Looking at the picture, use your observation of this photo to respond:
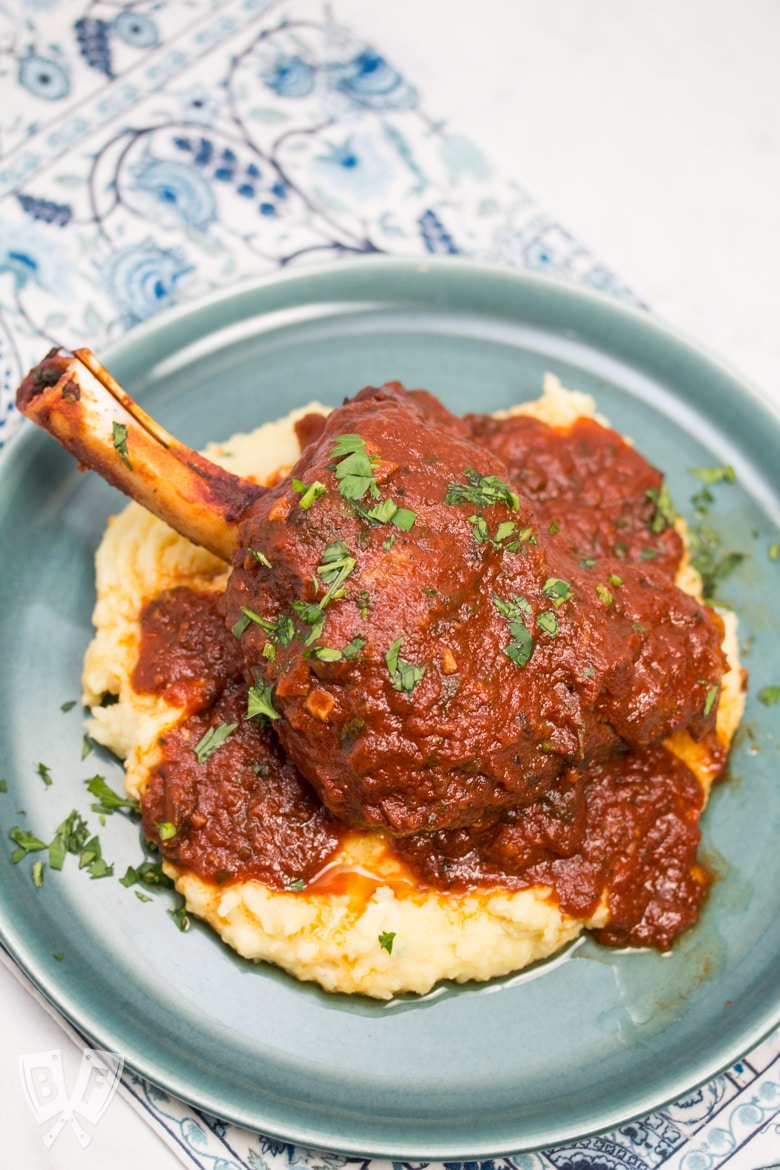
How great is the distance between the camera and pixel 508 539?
5.21 meters

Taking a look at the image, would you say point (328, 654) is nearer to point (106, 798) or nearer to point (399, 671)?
point (399, 671)

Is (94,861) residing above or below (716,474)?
above

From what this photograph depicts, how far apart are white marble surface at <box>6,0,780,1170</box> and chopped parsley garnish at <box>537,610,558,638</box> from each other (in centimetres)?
377

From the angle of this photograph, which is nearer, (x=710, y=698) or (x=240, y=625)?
(x=240, y=625)

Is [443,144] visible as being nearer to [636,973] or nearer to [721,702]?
[721,702]

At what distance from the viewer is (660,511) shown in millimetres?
6543

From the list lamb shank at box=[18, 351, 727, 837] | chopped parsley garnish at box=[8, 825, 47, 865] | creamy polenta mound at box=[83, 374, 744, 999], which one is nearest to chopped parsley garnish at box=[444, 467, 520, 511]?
lamb shank at box=[18, 351, 727, 837]

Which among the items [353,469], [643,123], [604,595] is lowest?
[604,595]

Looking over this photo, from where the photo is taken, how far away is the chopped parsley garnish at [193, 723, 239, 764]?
568cm

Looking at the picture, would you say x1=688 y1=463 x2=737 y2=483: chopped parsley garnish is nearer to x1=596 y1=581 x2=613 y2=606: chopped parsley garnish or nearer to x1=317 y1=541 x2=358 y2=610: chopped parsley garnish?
x1=596 y1=581 x2=613 y2=606: chopped parsley garnish

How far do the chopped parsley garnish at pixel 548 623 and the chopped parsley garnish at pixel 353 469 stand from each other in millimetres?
954

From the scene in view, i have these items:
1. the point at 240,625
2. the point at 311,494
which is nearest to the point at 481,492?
the point at 311,494

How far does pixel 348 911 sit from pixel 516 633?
164 cm

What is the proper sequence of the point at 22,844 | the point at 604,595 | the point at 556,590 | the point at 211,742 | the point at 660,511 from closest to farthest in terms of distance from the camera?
the point at 556,590
the point at 604,595
the point at 211,742
the point at 22,844
the point at 660,511
